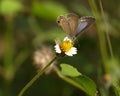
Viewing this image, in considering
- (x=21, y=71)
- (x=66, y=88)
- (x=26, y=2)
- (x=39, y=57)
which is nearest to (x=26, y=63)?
(x=21, y=71)

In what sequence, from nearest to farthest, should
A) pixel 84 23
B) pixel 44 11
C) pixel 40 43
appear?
pixel 84 23, pixel 44 11, pixel 40 43

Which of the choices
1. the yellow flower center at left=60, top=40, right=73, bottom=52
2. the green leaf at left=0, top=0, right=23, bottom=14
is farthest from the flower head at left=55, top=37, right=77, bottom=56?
the green leaf at left=0, top=0, right=23, bottom=14

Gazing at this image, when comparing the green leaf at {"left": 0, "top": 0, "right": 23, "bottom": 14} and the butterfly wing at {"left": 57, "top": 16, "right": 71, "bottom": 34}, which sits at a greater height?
the butterfly wing at {"left": 57, "top": 16, "right": 71, "bottom": 34}

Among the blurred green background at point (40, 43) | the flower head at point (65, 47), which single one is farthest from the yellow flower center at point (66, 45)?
the blurred green background at point (40, 43)

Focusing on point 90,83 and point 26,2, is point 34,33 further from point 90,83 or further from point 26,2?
point 90,83

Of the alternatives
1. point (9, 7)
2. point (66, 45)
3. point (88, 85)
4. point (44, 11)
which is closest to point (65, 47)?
point (66, 45)

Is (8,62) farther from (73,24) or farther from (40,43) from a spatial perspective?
(73,24)

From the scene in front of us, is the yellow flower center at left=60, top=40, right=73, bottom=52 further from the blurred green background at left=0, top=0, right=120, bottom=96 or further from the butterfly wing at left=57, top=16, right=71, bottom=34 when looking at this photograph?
the blurred green background at left=0, top=0, right=120, bottom=96
